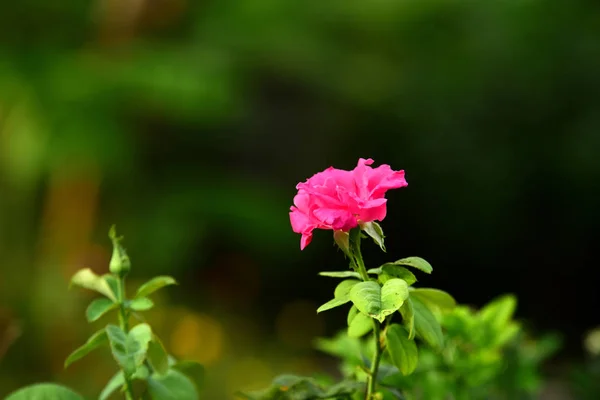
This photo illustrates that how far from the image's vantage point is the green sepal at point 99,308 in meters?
0.65

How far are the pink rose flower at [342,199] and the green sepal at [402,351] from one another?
98 mm

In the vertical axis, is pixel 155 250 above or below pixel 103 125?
below

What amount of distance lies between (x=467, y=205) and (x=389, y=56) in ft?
2.84

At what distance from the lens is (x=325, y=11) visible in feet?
13.6

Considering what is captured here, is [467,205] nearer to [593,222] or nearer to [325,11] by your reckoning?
[593,222]

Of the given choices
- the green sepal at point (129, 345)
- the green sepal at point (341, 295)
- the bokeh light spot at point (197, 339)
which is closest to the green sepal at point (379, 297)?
the green sepal at point (341, 295)

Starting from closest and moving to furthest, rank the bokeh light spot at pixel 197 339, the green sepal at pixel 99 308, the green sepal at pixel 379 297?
the green sepal at pixel 379 297 < the green sepal at pixel 99 308 < the bokeh light spot at pixel 197 339

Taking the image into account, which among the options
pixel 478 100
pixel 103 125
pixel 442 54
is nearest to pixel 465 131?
pixel 478 100

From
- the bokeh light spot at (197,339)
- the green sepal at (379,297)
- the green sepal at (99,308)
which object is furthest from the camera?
the bokeh light spot at (197,339)

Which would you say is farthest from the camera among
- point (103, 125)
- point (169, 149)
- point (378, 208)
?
point (169, 149)

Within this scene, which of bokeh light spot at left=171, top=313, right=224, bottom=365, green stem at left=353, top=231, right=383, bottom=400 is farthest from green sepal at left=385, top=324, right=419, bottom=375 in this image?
bokeh light spot at left=171, top=313, right=224, bottom=365

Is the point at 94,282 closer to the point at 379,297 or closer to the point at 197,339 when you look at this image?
the point at 379,297

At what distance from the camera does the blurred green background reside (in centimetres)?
329

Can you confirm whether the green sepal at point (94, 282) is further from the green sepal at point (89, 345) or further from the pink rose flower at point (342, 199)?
the pink rose flower at point (342, 199)
